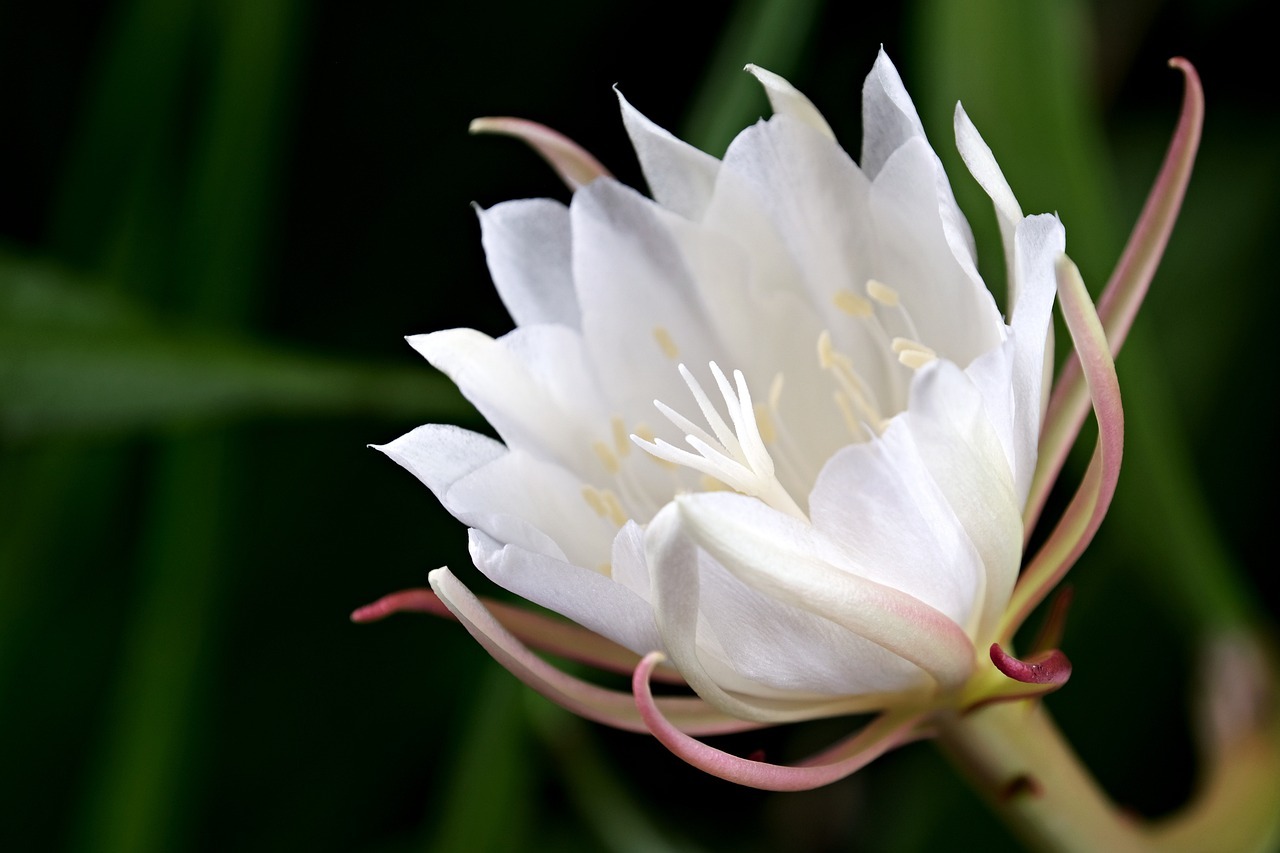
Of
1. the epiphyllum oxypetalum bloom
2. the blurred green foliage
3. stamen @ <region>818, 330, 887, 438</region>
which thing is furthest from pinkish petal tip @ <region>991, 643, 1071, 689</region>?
the blurred green foliage

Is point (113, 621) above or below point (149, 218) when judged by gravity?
below

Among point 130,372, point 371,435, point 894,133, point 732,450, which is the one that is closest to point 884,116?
point 894,133

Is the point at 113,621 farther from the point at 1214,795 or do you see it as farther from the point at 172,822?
the point at 1214,795

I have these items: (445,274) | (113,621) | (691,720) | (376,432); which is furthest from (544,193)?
(691,720)

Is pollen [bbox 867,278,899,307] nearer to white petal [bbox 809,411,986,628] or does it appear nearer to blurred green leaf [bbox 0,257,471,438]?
white petal [bbox 809,411,986,628]

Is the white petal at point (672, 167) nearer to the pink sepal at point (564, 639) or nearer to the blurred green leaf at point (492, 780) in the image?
the pink sepal at point (564, 639)

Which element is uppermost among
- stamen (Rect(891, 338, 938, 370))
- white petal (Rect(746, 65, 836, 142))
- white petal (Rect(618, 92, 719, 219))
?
white petal (Rect(746, 65, 836, 142))
